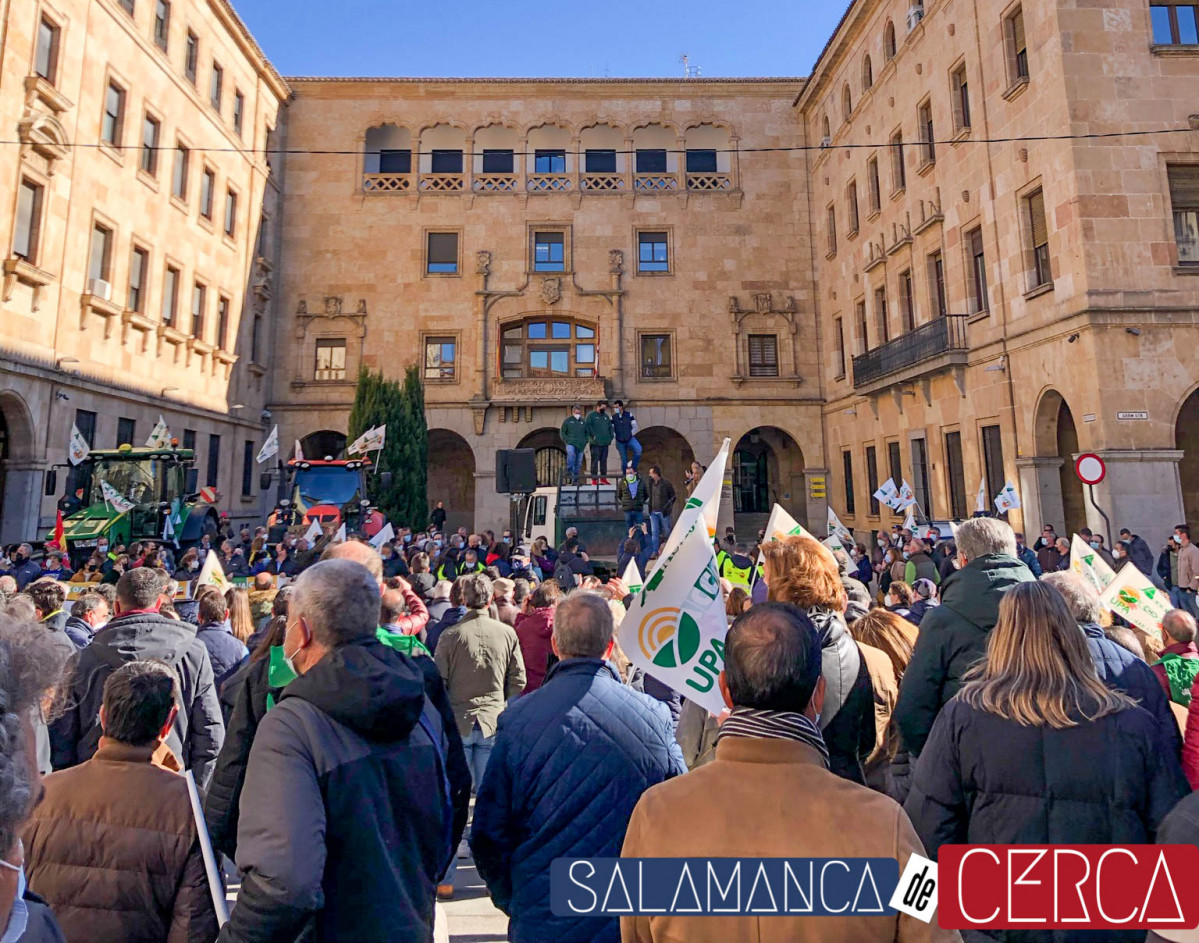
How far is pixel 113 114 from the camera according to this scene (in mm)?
19625

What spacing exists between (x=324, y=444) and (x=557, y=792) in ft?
93.1

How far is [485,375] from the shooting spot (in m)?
27.3

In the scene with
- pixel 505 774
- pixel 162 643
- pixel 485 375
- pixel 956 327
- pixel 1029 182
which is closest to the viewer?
pixel 505 774

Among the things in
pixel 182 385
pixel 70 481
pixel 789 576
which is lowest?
pixel 789 576

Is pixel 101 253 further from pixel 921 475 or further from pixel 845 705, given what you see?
pixel 921 475

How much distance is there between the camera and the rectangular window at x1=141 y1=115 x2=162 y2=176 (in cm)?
2070

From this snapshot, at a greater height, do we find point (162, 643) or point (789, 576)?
point (789, 576)

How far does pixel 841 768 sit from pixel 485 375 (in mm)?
25351

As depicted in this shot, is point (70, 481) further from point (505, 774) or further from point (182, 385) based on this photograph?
point (505, 774)

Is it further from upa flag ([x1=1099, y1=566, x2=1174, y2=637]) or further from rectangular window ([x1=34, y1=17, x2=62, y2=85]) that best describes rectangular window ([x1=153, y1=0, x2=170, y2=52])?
upa flag ([x1=1099, y1=566, x2=1174, y2=637])

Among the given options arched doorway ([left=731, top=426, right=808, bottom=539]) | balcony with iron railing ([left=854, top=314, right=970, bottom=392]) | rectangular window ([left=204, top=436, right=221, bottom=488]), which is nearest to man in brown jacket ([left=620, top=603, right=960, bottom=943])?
balcony with iron railing ([left=854, top=314, right=970, bottom=392])

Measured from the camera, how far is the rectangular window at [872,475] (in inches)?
944

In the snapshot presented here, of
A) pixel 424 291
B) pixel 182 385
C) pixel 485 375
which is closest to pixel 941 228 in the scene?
pixel 485 375

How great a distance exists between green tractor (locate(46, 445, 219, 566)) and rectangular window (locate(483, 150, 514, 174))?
1834 centimetres
